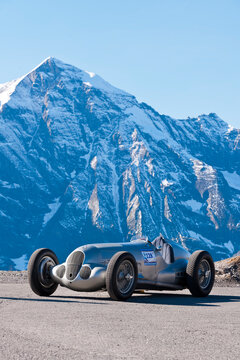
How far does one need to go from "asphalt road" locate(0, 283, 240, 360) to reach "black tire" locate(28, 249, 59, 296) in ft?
3.72

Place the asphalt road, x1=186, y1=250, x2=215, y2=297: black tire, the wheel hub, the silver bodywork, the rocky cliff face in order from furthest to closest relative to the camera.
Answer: the rocky cliff face
x1=186, y1=250, x2=215, y2=297: black tire
the wheel hub
the silver bodywork
the asphalt road

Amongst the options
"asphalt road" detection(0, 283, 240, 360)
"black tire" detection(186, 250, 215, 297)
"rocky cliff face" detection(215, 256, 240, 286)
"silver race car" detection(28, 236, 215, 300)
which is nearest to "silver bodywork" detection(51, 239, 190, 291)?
"silver race car" detection(28, 236, 215, 300)

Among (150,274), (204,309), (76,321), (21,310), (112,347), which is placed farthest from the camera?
(150,274)

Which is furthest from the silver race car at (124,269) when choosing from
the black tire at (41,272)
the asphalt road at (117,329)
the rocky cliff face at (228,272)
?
the rocky cliff face at (228,272)

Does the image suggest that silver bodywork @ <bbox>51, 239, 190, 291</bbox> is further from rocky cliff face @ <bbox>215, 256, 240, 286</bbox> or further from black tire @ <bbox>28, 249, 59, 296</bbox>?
rocky cliff face @ <bbox>215, 256, 240, 286</bbox>

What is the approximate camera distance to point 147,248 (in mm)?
15000

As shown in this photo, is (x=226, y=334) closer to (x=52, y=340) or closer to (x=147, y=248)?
(x=52, y=340)

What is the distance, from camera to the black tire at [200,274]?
49.5 ft

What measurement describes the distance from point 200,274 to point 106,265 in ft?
10.6

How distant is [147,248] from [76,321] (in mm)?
5758

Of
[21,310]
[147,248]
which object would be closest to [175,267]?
[147,248]

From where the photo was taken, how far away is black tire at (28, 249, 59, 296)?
14539mm

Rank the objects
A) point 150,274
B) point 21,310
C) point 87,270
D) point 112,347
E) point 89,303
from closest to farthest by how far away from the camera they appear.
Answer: point 112,347
point 21,310
point 89,303
point 87,270
point 150,274

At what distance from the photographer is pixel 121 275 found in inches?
531
